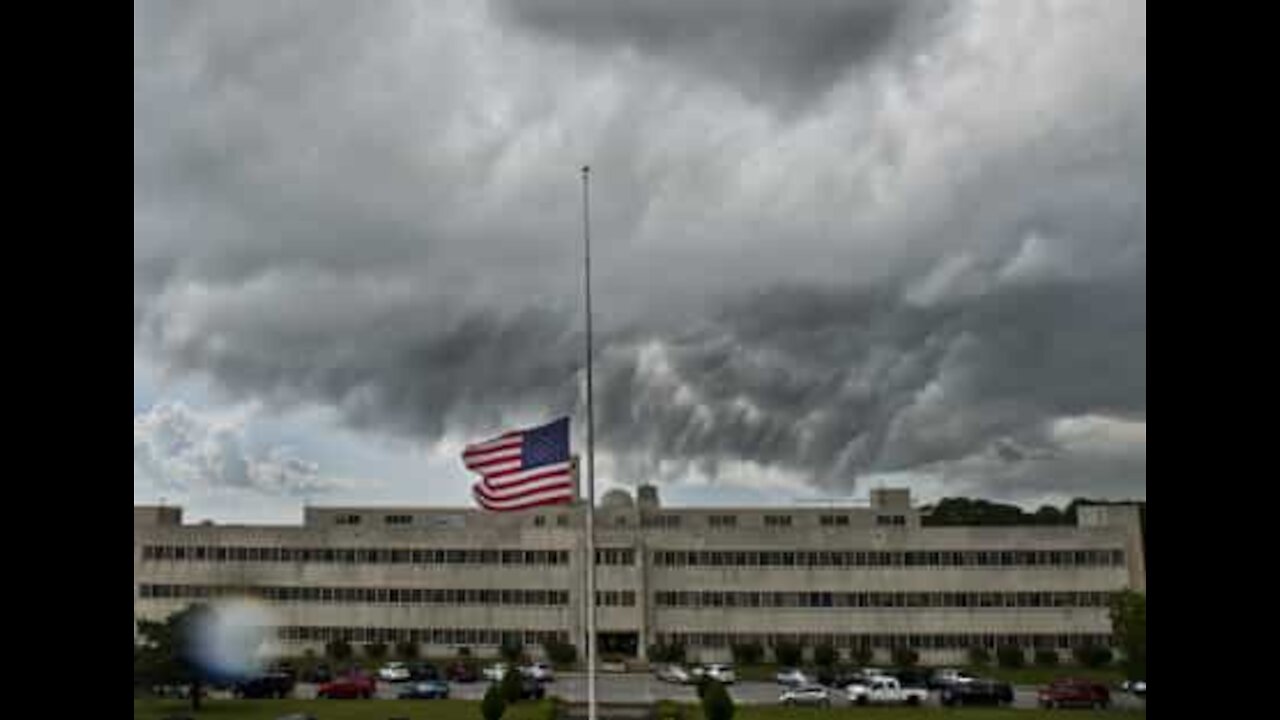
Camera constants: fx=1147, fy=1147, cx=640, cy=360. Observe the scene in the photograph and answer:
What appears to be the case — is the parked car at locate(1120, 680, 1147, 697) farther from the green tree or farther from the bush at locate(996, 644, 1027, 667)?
the green tree

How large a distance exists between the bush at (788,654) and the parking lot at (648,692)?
443 inches

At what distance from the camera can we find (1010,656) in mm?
77938

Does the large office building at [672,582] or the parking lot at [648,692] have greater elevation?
the large office building at [672,582]

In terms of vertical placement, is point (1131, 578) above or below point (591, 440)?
below

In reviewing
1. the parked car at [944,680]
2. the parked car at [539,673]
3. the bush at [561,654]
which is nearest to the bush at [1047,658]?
the parked car at [944,680]

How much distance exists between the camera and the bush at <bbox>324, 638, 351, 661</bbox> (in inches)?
3145

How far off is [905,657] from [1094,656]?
13102 mm

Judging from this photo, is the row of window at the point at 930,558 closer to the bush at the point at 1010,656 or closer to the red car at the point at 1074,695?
the bush at the point at 1010,656

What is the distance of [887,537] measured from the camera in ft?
264

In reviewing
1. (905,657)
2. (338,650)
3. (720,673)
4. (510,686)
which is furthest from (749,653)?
(510,686)

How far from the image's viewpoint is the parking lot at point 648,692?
5694 cm
